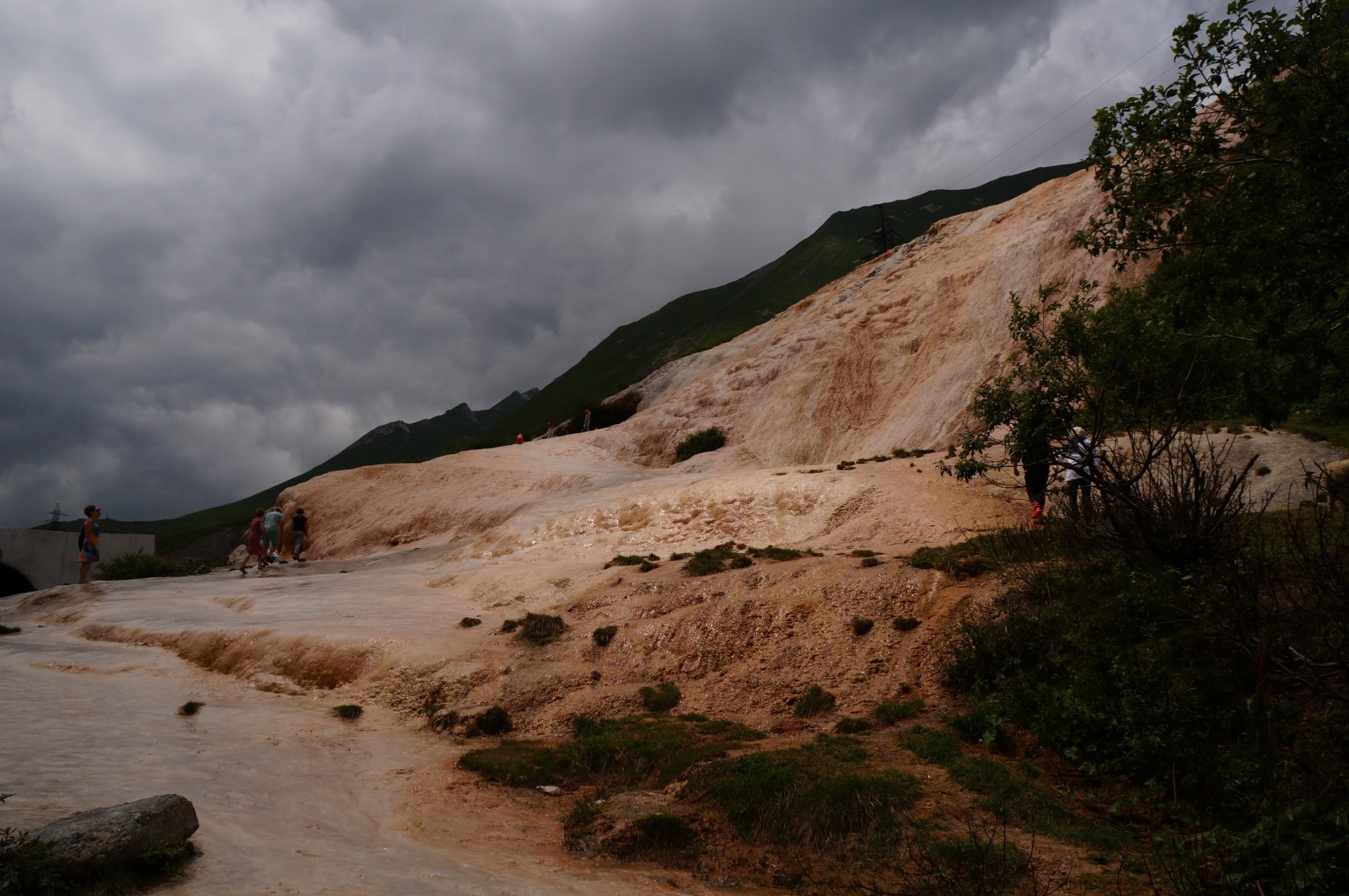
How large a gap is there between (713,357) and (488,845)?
43.7 metres

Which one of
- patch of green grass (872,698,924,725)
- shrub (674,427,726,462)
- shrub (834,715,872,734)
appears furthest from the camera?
shrub (674,427,726,462)

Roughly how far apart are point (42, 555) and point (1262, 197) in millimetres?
42031

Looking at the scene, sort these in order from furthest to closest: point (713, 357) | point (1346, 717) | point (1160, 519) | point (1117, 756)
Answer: point (713, 357), point (1160, 519), point (1117, 756), point (1346, 717)

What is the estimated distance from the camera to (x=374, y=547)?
103ft

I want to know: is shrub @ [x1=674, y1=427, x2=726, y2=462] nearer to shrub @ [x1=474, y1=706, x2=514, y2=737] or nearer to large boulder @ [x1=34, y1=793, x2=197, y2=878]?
shrub @ [x1=474, y1=706, x2=514, y2=737]

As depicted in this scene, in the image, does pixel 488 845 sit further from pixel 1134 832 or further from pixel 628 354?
pixel 628 354

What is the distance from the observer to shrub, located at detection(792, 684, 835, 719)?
9.71m

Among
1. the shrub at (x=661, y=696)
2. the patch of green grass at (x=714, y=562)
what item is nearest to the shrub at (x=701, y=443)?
the patch of green grass at (x=714, y=562)

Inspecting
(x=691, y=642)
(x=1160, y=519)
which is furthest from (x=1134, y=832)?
(x=691, y=642)

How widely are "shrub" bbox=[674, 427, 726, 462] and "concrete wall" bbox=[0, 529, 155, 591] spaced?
25409mm

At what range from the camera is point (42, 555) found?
32.3 m

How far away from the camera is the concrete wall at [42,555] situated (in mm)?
31641

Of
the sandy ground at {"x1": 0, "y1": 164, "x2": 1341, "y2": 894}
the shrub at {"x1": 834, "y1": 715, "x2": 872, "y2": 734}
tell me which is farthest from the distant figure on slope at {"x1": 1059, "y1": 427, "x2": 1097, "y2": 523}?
the shrub at {"x1": 834, "y1": 715, "x2": 872, "y2": 734}

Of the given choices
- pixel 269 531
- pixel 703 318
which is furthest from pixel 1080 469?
pixel 703 318
